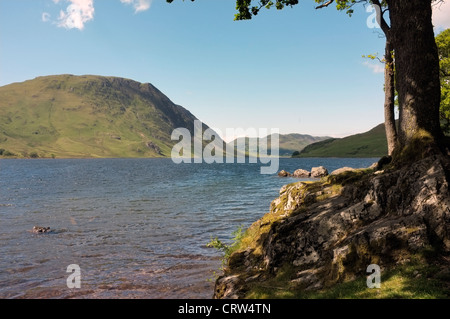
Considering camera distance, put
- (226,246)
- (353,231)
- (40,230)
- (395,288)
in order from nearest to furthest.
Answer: (395,288), (353,231), (226,246), (40,230)

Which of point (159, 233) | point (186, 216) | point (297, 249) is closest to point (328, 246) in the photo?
point (297, 249)

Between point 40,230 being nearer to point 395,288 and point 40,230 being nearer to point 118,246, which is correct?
point 118,246

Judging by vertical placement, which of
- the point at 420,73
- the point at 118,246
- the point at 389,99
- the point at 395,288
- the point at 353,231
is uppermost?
the point at 420,73

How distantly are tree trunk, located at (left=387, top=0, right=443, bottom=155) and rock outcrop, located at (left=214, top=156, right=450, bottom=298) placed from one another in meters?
1.92

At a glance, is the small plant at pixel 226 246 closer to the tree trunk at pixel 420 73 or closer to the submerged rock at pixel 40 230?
the tree trunk at pixel 420 73

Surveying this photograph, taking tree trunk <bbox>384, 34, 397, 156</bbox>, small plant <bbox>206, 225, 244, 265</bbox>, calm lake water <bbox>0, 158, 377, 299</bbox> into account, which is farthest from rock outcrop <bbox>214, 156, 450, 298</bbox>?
calm lake water <bbox>0, 158, 377, 299</bbox>

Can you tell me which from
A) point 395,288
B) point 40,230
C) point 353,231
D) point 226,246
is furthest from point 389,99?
point 40,230

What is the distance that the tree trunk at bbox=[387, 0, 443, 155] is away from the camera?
13.4m

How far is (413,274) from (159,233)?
83.8 feet

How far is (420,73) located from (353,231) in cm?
746

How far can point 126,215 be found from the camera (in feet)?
133

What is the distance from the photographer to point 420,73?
13406 mm

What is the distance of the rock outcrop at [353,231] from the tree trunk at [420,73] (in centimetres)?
192

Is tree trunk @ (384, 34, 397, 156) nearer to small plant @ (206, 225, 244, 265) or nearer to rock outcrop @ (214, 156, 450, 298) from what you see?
rock outcrop @ (214, 156, 450, 298)
